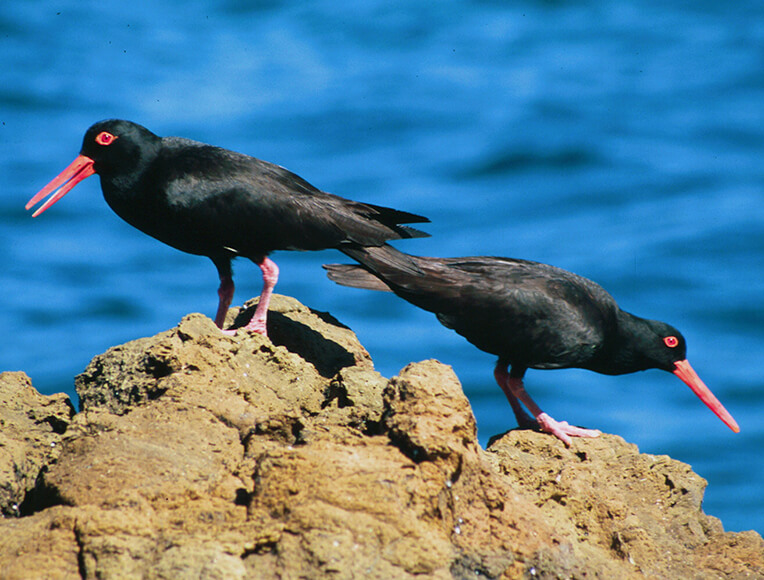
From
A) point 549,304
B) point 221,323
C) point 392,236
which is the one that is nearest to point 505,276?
point 549,304

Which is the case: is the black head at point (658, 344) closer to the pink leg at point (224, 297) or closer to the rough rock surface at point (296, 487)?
the rough rock surface at point (296, 487)

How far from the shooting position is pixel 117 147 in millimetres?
7934

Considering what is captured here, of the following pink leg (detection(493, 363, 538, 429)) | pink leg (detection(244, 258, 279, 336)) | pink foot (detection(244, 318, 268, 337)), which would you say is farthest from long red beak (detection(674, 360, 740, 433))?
pink foot (detection(244, 318, 268, 337))

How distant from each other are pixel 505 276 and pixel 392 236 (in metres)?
1.02

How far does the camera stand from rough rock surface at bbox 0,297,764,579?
373cm

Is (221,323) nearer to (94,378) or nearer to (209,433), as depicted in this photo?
(94,378)

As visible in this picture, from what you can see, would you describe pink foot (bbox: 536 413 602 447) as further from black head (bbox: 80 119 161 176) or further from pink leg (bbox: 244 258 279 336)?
black head (bbox: 80 119 161 176)

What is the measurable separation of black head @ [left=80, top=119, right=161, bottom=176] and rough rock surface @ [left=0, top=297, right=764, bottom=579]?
2470 mm

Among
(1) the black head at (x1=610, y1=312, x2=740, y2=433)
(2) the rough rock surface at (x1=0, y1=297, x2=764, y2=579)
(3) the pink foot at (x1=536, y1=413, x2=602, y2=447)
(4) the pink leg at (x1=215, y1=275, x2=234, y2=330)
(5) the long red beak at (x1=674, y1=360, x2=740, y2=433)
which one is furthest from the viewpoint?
(5) the long red beak at (x1=674, y1=360, x2=740, y2=433)

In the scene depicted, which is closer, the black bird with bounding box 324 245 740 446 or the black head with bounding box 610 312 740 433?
the black bird with bounding box 324 245 740 446

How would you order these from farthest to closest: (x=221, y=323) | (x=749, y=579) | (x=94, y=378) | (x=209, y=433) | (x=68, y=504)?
(x=221, y=323) → (x=94, y=378) → (x=749, y=579) → (x=209, y=433) → (x=68, y=504)

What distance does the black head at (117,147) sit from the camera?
791cm

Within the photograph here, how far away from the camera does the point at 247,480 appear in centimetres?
420

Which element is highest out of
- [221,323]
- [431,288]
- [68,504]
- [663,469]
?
[431,288]
